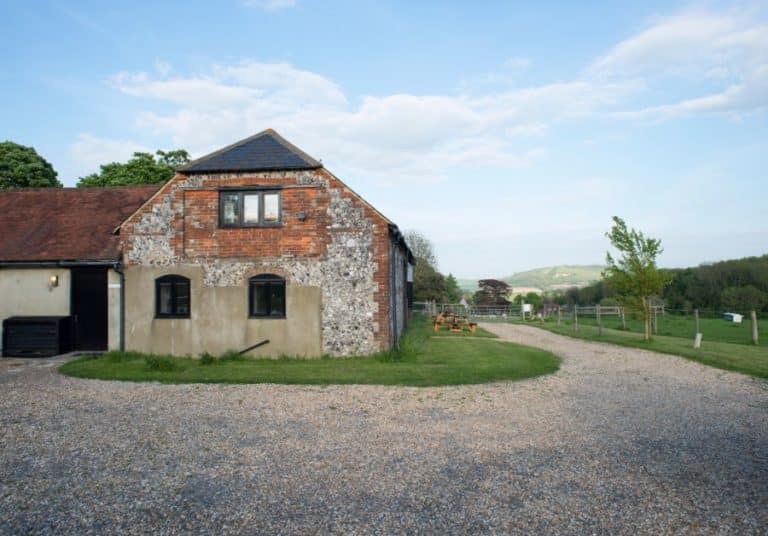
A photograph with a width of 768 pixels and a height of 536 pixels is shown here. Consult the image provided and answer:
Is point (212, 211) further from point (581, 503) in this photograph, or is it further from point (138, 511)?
point (581, 503)

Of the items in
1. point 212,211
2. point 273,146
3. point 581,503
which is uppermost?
point 273,146

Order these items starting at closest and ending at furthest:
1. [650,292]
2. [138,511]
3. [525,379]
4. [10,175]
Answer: [138,511] < [525,379] < [650,292] < [10,175]

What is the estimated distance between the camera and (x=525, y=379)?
11.5 metres

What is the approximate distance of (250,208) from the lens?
1476 cm

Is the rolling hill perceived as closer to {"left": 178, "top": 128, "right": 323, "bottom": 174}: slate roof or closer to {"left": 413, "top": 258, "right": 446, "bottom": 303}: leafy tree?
{"left": 413, "top": 258, "right": 446, "bottom": 303}: leafy tree

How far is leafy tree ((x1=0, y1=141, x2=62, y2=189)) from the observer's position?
28188mm

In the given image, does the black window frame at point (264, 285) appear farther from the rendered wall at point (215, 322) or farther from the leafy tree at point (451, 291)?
the leafy tree at point (451, 291)

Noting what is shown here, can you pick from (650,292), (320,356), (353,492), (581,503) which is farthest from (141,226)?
(650,292)

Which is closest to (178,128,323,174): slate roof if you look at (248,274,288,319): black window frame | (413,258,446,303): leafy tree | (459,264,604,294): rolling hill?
(248,274,288,319): black window frame

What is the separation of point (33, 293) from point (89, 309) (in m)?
1.61

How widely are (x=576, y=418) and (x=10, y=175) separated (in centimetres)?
3160

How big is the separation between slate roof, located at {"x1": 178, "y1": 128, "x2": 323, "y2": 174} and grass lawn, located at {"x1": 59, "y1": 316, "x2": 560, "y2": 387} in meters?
5.23

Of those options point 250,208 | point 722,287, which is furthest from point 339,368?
point 722,287

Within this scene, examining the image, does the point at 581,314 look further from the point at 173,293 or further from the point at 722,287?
the point at 173,293
